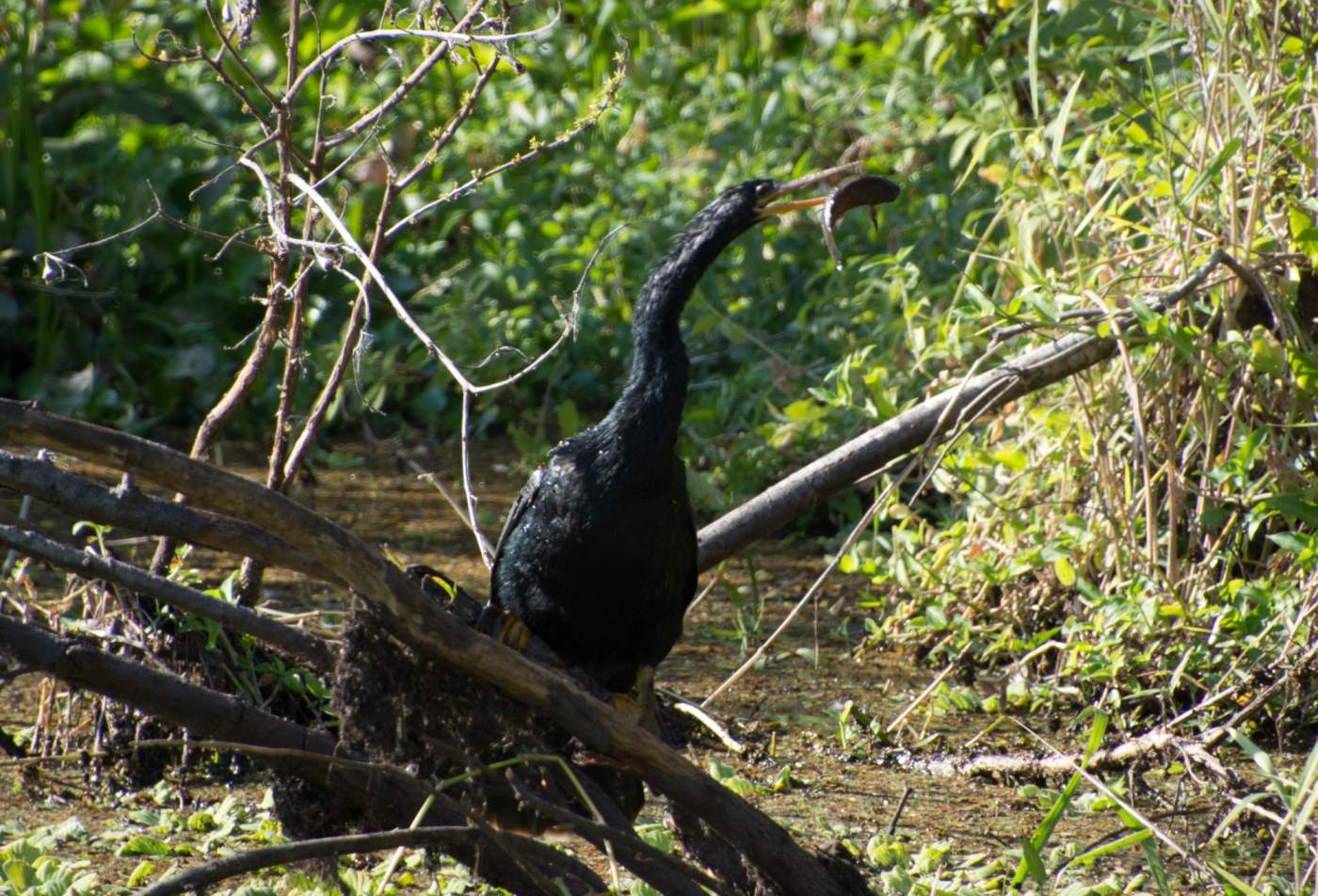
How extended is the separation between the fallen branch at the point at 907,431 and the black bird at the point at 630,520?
0.71ft

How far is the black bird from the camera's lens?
10.6 feet

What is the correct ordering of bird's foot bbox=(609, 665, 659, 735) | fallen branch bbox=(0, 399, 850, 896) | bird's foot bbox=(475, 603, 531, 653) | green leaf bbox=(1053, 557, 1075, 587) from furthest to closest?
green leaf bbox=(1053, 557, 1075, 587)
bird's foot bbox=(609, 665, 659, 735)
bird's foot bbox=(475, 603, 531, 653)
fallen branch bbox=(0, 399, 850, 896)

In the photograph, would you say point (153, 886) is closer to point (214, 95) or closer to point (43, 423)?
point (43, 423)

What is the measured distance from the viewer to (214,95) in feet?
24.2

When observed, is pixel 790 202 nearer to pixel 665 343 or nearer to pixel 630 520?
pixel 665 343

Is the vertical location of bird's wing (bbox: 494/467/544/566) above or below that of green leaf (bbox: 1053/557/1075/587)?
above

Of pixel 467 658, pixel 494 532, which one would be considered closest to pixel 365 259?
pixel 467 658

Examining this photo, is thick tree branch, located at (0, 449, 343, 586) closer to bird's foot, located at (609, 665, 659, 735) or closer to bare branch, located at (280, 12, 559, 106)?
bare branch, located at (280, 12, 559, 106)

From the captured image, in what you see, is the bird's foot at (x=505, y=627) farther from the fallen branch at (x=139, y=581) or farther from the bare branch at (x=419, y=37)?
the bare branch at (x=419, y=37)

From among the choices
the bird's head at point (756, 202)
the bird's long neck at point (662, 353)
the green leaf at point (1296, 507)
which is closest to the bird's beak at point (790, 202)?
the bird's head at point (756, 202)

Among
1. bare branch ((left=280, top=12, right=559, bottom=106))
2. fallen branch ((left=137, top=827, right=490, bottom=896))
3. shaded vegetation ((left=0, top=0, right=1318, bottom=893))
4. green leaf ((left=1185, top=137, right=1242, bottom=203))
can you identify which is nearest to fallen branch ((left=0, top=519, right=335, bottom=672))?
fallen branch ((left=137, top=827, right=490, bottom=896))

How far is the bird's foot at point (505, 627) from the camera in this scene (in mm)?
3295

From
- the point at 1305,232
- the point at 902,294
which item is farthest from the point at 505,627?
the point at 1305,232

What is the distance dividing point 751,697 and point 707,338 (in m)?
2.54
